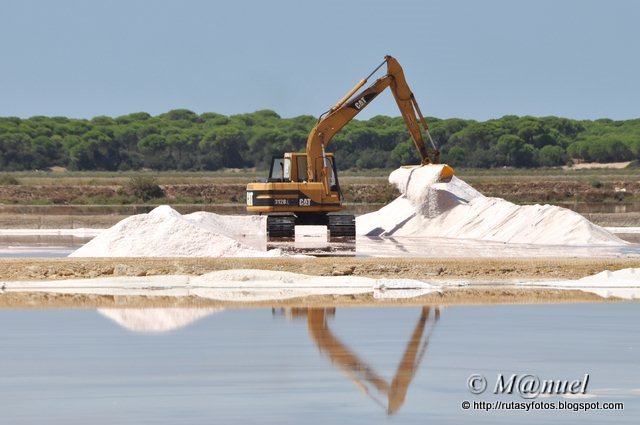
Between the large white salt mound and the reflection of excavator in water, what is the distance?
9.43 meters

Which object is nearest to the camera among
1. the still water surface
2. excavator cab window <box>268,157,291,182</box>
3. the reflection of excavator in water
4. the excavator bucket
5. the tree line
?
the still water surface

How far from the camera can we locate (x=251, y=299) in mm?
16984

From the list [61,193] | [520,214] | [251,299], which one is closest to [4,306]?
[251,299]

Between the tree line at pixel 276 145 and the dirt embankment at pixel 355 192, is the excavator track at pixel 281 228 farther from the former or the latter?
the tree line at pixel 276 145

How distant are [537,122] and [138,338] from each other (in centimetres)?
8808

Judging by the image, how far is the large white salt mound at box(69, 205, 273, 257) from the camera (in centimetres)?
2388

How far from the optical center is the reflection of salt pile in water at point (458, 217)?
101ft

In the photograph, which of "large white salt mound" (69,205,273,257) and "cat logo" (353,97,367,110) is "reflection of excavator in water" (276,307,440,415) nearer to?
"large white salt mound" (69,205,273,257)

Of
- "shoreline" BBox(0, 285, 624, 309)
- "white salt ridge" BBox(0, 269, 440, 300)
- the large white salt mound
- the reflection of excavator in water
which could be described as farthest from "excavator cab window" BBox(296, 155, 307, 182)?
the reflection of excavator in water

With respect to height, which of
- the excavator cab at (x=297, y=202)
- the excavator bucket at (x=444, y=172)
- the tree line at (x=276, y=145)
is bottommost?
the excavator cab at (x=297, y=202)

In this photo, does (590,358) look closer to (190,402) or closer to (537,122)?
(190,402)

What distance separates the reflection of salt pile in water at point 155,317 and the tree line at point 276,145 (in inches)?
2778

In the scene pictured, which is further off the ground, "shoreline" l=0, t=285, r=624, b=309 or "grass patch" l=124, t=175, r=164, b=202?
"grass patch" l=124, t=175, r=164, b=202

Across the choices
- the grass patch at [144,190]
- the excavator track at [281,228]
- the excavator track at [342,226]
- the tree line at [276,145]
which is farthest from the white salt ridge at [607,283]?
the tree line at [276,145]
